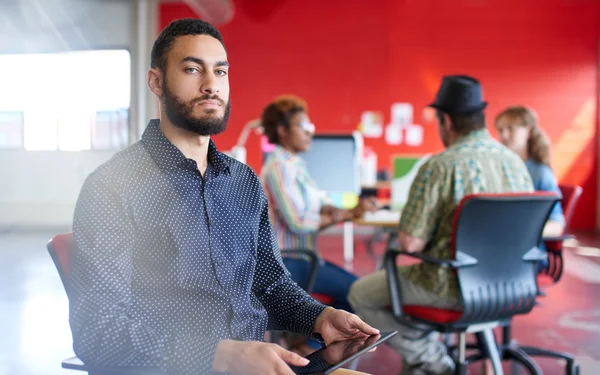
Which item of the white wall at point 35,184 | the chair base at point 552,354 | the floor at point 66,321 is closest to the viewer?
the chair base at point 552,354

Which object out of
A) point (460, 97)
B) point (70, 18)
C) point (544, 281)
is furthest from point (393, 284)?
point (70, 18)

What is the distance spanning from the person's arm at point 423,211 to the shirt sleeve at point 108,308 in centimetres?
135

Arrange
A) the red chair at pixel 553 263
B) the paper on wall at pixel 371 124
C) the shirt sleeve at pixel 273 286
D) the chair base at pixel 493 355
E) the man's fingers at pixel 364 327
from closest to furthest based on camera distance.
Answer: the man's fingers at pixel 364 327, the shirt sleeve at pixel 273 286, the chair base at pixel 493 355, the red chair at pixel 553 263, the paper on wall at pixel 371 124

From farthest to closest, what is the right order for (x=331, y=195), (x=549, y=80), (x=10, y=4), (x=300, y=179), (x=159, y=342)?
1. (x=549, y=80)
2. (x=10, y=4)
3. (x=331, y=195)
4. (x=300, y=179)
5. (x=159, y=342)

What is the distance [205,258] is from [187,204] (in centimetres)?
12

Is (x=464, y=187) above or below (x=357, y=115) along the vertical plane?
below

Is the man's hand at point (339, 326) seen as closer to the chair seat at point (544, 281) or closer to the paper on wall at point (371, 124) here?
the chair seat at point (544, 281)

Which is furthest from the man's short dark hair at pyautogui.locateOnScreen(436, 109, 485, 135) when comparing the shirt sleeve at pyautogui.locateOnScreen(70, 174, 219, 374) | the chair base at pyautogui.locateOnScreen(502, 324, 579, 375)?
the shirt sleeve at pyautogui.locateOnScreen(70, 174, 219, 374)

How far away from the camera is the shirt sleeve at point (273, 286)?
150 centimetres

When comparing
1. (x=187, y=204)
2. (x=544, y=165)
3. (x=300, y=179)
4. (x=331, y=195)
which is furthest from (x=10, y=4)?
(x=187, y=204)

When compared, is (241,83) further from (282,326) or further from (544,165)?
(282,326)

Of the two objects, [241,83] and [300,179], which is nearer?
[300,179]

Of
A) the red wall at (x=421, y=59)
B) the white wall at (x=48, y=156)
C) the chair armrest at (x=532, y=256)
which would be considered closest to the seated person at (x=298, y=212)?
the chair armrest at (x=532, y=256)

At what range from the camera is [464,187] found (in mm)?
2439
